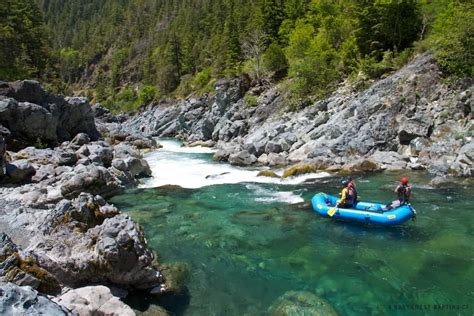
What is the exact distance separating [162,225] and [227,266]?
408cm

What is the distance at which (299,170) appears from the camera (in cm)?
2053

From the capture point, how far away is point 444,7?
2877 centimetres

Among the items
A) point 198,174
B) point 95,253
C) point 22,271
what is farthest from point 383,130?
point 22,271

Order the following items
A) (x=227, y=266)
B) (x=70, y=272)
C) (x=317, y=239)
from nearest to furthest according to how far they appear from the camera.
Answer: (x=70, y=272), (x=227, y=266), (x=317, y=239)

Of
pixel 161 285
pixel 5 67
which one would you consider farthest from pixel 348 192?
pixel 5 67

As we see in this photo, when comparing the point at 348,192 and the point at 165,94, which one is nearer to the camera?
the point at 348,192

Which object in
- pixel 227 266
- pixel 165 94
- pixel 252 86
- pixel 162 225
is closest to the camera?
pixel 227 266

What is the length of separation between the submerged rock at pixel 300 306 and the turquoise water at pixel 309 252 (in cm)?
21

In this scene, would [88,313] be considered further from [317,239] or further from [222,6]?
[222,6]

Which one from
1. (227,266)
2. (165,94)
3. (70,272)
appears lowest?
(165,94)

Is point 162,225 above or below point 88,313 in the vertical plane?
below

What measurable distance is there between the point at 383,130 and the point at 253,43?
30.0 m

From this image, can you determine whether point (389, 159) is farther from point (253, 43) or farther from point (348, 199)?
point (253, 43)

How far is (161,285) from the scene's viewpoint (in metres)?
8.66
